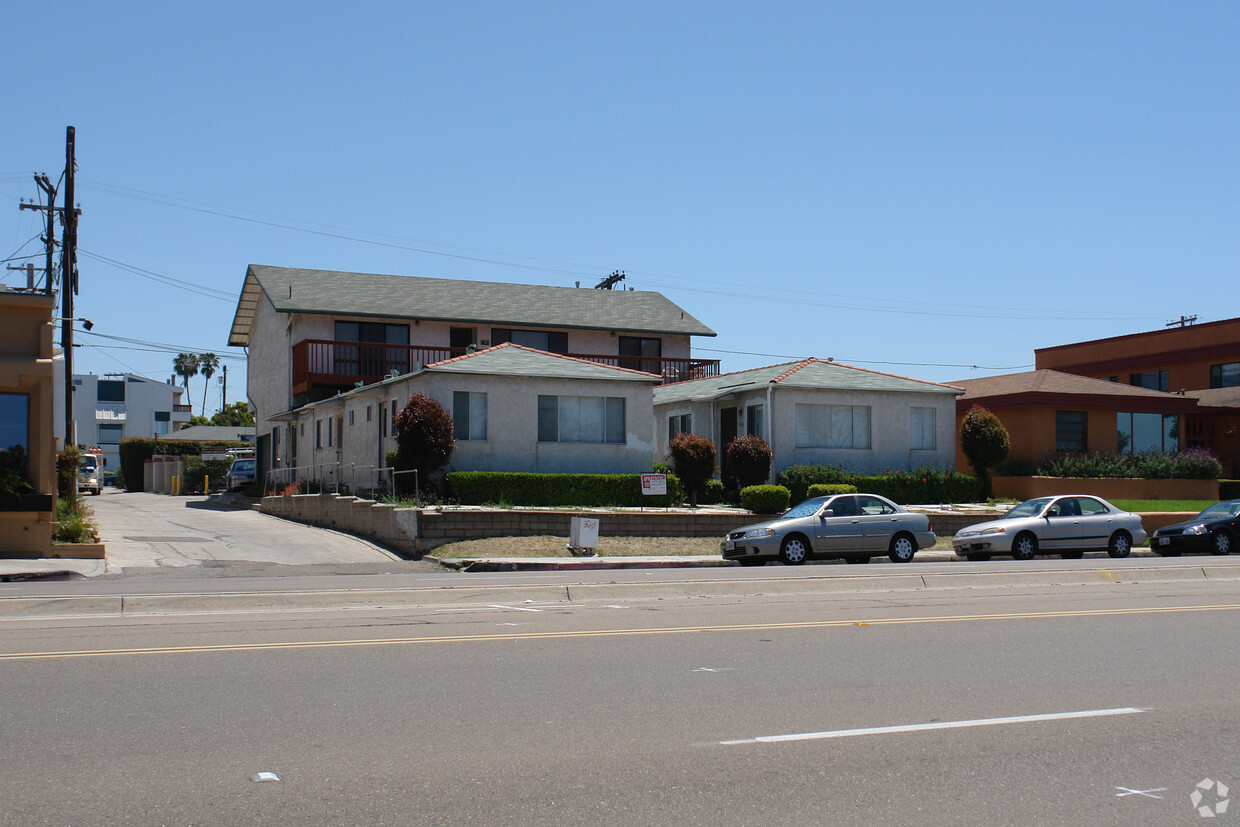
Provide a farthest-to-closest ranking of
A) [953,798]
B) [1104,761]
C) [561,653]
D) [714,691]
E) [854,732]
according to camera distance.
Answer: [561,653]
[714,691]
[854,732]
[1104,761]
[953,798]

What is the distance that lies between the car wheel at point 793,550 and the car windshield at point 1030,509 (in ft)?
17.6

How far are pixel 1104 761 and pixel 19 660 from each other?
8.04m

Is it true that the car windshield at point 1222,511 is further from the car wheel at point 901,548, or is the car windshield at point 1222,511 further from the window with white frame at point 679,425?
the window with white frame at point 679,425

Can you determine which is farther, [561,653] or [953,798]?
[561,653]

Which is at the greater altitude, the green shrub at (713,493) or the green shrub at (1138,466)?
the green shrub at (1138,466)

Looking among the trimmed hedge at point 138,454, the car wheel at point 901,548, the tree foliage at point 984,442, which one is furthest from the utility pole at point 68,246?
the trimmed hedge at point 138,454

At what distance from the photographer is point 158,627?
35.5ft

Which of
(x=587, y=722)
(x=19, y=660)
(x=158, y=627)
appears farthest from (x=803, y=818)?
(x=158, y=627)

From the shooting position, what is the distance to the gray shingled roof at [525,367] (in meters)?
28.3

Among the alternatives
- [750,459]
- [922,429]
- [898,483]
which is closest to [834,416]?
[898,483]

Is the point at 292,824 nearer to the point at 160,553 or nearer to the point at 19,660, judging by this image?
the point at 19,660

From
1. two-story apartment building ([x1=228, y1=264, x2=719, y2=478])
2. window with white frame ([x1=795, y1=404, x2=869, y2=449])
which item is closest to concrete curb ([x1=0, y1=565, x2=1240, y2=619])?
window with white frame ([x1=795, y1=404, x2=869, y2=449])

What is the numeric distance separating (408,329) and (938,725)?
114 ft

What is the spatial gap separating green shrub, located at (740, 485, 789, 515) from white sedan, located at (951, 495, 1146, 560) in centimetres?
480
